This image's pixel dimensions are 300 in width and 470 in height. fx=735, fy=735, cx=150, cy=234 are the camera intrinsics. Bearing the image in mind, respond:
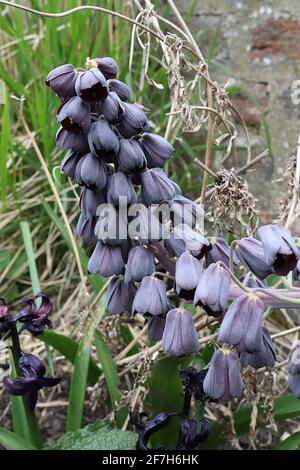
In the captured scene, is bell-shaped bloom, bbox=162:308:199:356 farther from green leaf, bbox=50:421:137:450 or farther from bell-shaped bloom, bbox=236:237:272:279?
green leaf, bbox=50:421:137:450

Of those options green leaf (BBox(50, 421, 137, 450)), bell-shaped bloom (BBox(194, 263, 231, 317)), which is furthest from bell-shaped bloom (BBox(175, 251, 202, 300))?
green leaf (BBox(50, 421, 137, 450))

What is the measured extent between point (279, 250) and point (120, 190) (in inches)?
8.3

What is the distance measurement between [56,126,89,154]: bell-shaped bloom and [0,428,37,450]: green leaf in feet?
1.59

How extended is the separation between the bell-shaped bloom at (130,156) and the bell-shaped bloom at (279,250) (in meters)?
0.17

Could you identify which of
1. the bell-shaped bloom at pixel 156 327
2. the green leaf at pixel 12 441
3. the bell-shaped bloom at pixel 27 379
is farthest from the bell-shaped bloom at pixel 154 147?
the green leaf at pixel 12 441

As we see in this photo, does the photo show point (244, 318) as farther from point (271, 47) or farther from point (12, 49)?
point (12, 49)

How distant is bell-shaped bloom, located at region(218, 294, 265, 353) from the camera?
34.0 inches

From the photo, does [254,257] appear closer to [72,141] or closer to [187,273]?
[187,273]

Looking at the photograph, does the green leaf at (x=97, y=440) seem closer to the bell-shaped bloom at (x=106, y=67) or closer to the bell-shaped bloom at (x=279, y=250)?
the bell-shaped bloom at (x=279, y=250)

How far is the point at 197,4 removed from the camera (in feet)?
6.92

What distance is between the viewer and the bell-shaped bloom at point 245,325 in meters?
0.86

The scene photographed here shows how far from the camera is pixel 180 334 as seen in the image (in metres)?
0.94
